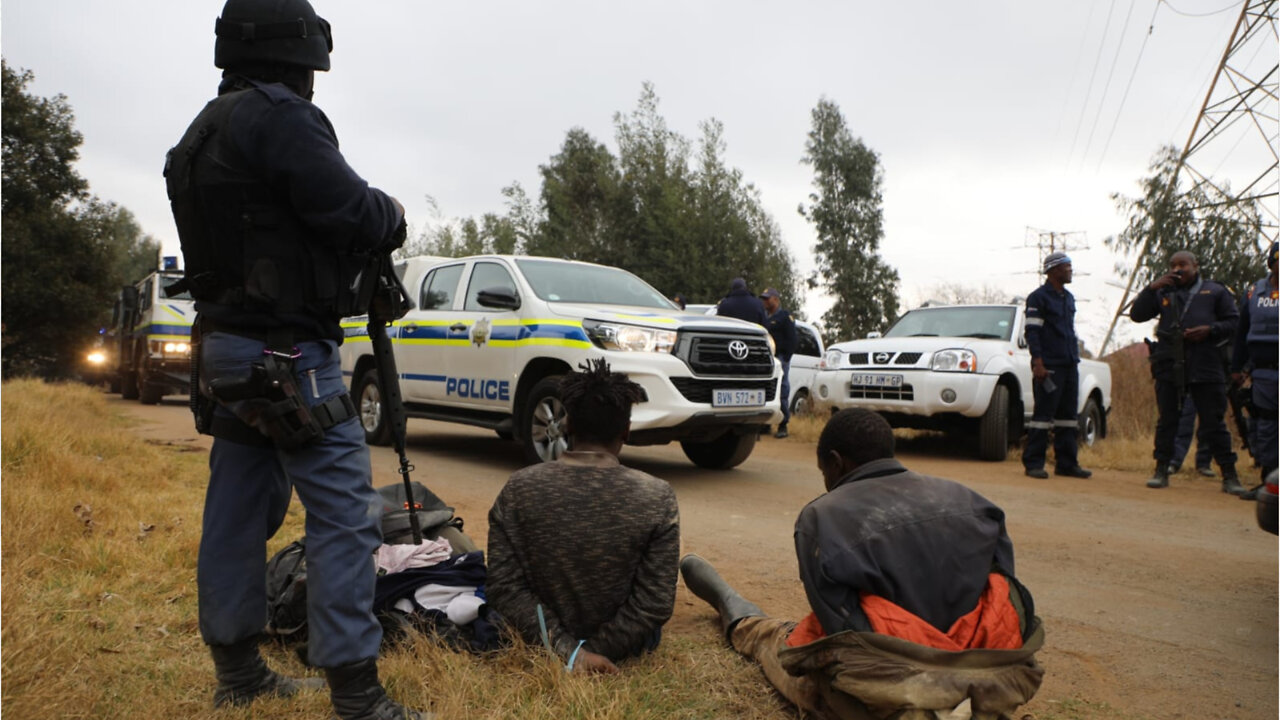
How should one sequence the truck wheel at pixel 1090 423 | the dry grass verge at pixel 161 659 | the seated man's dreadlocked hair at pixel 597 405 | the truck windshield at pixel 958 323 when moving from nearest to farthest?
1. the dry grass verge at pixel 161 659
2. the seated man's dreadlocked hair at pixel 597 405
3. the truck windshield at pixel 958 323
4. the truck wheel at pixel 1090 423

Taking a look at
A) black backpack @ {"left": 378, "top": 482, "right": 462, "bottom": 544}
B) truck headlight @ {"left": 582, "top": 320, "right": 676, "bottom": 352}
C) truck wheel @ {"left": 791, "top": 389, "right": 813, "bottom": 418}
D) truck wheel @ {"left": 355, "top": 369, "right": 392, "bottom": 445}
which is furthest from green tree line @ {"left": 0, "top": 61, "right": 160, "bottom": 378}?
black backpack @ {"left": 378, "top": 482, "right": 462, "bottom": 544}

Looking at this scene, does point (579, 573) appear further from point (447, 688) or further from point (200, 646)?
point (200, 646)

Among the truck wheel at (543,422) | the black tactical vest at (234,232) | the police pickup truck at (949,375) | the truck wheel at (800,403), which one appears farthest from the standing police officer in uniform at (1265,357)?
the truck wheel at (800,403)

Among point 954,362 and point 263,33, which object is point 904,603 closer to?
point 263,33

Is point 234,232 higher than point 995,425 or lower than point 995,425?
higher

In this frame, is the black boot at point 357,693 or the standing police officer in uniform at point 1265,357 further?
the standing police officer in uniform at point 1265,357

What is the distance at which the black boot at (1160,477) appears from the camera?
8.01m

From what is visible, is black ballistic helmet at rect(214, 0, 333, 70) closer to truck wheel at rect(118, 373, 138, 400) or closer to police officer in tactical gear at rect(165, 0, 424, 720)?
police officer in tactical gear at rect(165, 0, 424, 720)

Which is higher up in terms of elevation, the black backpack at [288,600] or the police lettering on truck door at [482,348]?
the police lettering on truck door at [482,348]

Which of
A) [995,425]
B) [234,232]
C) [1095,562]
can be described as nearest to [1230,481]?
[995,425]

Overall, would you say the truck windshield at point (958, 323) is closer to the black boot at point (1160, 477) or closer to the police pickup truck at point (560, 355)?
the black boot at point (1160, 477)

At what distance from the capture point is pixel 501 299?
7.47m

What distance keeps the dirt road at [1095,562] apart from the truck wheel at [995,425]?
0.24m

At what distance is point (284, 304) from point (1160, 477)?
798 cm
